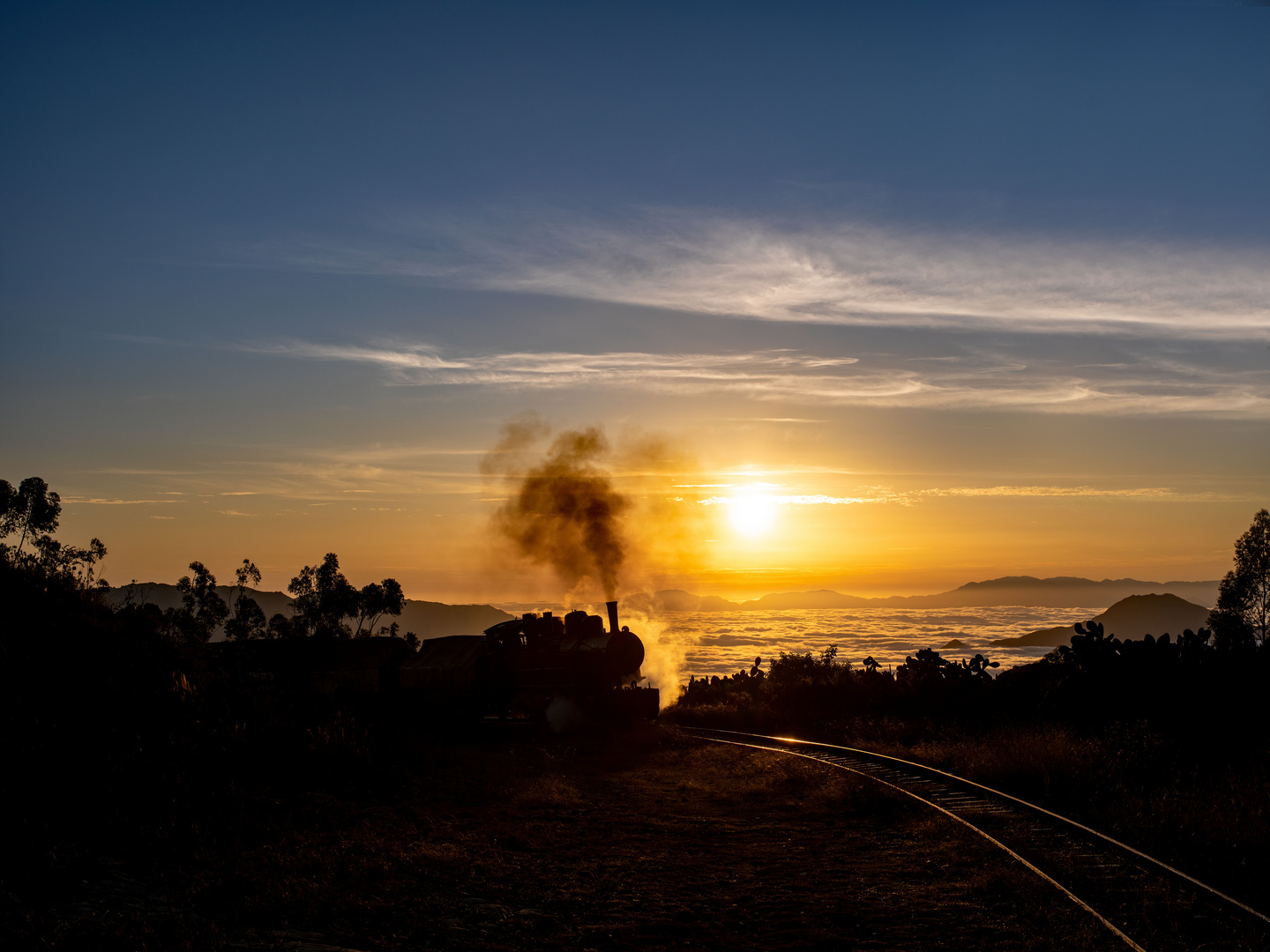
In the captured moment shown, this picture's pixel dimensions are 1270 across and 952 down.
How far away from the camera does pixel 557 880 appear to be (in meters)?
10.8

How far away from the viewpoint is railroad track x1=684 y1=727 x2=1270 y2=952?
8.14 meters

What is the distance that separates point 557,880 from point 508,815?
13.2ft

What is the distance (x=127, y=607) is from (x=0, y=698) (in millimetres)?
6499

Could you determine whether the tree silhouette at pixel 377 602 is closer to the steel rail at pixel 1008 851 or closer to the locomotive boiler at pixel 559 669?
the locomotive boiler at pixel 559 669

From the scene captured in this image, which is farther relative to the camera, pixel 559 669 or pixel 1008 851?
pixel 559 669

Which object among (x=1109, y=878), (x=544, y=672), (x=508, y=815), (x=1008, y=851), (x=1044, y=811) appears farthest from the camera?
(x=544, y=672)

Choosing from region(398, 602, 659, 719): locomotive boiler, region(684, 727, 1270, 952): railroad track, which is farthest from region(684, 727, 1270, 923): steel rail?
region(398, 602, 659, 719): locomotive boiler

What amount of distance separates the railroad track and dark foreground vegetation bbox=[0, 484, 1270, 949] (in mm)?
485

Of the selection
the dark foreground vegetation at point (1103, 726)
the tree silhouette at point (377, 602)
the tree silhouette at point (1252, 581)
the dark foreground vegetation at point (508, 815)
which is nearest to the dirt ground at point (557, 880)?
the dark foreground vegetation at point (508, 815)

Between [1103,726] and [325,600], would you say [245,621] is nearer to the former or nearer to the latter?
[325,600]

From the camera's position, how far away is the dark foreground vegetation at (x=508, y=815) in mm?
8523

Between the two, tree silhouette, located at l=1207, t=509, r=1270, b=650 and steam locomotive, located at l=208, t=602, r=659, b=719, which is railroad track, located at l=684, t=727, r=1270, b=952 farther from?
tree silhouette, located at l=1207, t=509, r=1270, b=650

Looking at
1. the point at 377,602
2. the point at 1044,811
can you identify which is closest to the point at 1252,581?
the point at 1044,811

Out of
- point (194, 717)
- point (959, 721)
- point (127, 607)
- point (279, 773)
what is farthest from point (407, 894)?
point (959, 721)
